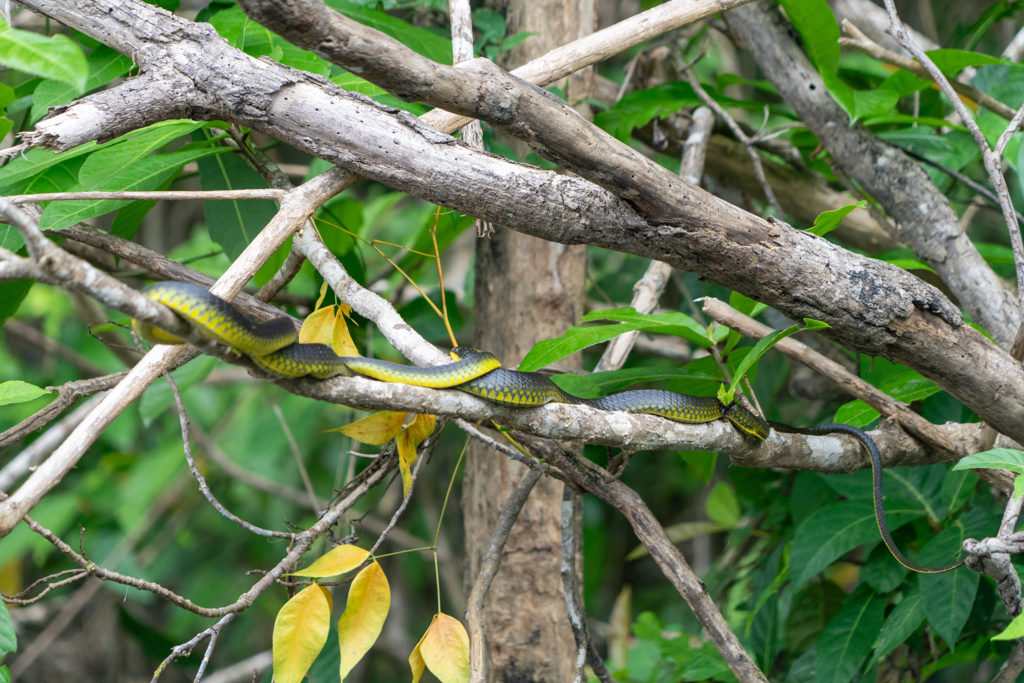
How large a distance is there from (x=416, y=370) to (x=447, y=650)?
0.67 m

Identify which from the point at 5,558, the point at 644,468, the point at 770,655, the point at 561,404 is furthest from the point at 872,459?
the point at 5,558

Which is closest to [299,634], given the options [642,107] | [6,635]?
[6,635]

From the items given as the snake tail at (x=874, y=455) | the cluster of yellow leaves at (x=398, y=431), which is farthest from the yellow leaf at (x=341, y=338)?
the snake tail at (x=874, y=455)

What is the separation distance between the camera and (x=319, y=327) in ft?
5.90

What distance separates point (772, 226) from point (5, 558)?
4094 millimetres

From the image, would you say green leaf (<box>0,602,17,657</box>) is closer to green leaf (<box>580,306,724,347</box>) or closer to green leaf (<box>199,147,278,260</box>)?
green leaf (<box>199,147,278,260</box>)

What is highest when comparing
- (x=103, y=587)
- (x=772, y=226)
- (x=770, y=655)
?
(x=772, y=226)

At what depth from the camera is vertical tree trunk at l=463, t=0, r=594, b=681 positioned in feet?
8.48

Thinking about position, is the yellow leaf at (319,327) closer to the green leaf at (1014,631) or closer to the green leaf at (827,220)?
the green leaf at (827,220)

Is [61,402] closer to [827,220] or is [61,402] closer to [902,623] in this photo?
[827,220]

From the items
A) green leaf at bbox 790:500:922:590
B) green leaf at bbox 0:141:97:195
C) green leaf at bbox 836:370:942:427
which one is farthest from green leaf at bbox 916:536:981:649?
green leaf at bbox 0:141:97:195

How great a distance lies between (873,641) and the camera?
2521 millimetres

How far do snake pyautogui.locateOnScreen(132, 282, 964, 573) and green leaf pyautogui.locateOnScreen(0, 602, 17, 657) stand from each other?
83 centimetres

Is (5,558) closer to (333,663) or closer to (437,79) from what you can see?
(333,663)
